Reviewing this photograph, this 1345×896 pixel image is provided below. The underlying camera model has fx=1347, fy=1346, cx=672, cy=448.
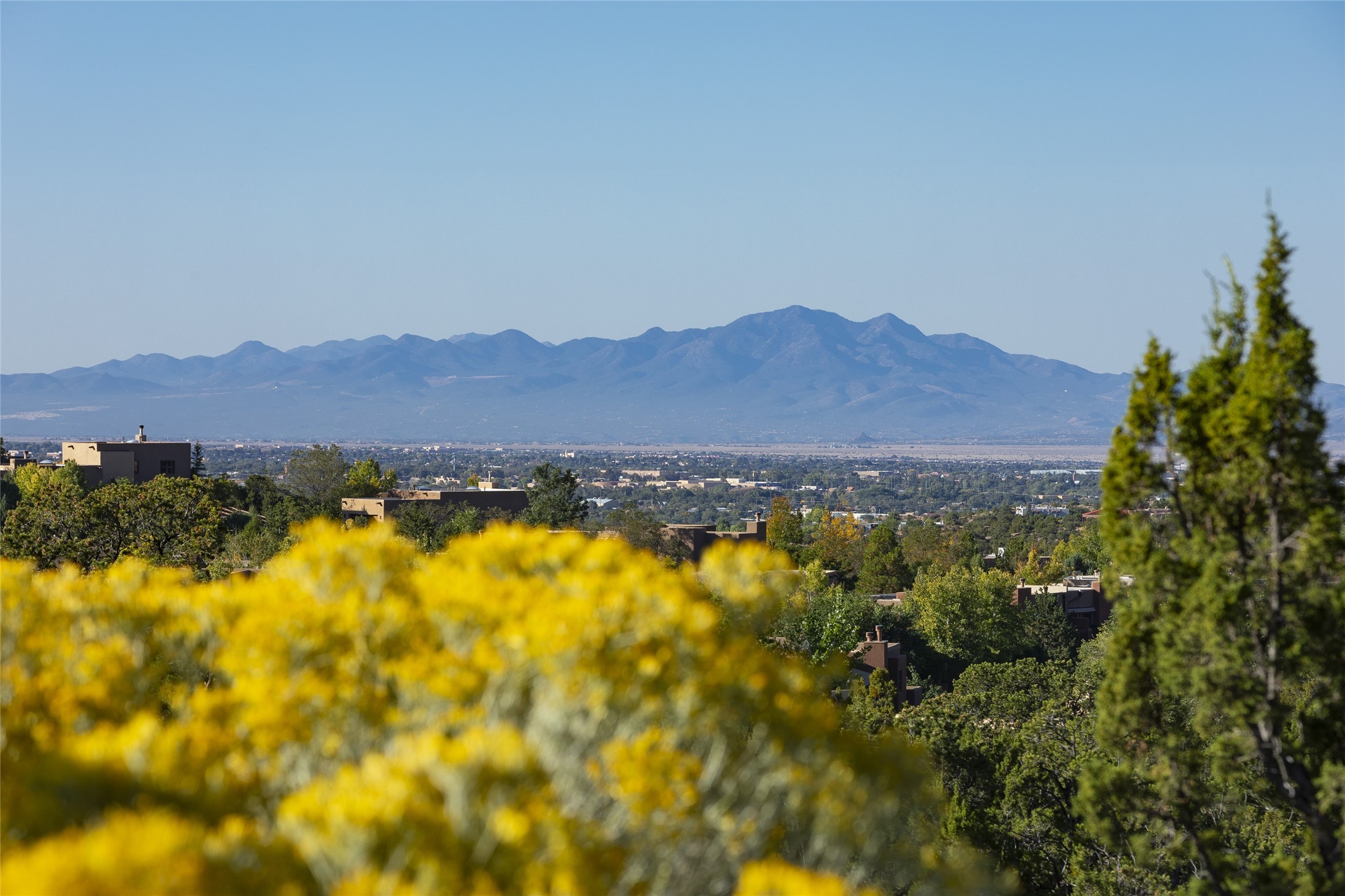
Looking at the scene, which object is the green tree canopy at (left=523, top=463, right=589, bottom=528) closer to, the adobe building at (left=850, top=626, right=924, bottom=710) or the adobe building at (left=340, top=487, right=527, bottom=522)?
the adobe building at (left=340, top=487, right=527, bottom=522)

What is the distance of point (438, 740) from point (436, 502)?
5785 centimetres

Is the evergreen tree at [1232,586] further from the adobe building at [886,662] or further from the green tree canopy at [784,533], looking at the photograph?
the green tree canopy at [784,533]

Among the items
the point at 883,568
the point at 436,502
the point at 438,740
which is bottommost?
the point at 883,568

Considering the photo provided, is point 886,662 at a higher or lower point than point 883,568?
higher

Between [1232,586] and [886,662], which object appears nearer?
[1232,586]

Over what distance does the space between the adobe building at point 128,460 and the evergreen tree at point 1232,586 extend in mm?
59436

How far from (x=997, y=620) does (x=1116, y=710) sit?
42185 millimetres

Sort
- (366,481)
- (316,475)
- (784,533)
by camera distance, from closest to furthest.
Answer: (784,533)
(316,475)
(366,481)

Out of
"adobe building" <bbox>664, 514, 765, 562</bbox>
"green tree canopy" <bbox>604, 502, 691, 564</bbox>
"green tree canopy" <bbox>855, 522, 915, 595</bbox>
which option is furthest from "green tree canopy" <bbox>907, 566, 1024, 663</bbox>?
"adobe building" <bbox>664, 514, 765, 562</bbox>

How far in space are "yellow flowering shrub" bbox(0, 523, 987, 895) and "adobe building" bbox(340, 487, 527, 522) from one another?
161ft

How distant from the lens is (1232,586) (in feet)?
37.6

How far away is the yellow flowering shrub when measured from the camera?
6.29m

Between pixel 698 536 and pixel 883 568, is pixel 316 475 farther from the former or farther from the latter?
pixel 883 568

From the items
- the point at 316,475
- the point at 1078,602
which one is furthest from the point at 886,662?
the point at 316,475
